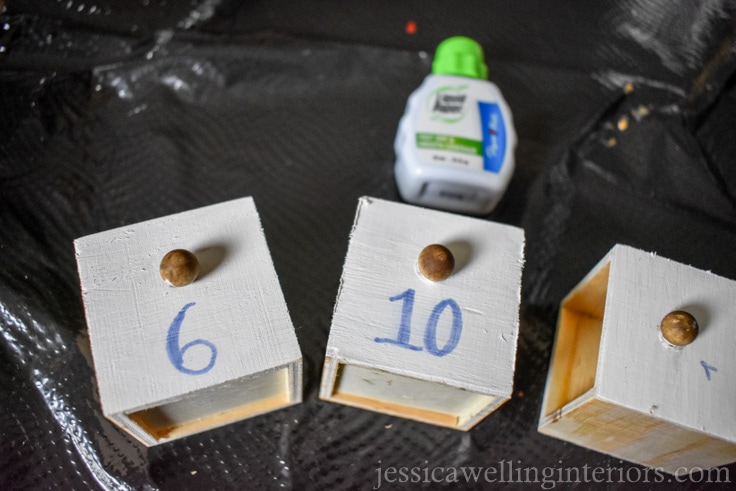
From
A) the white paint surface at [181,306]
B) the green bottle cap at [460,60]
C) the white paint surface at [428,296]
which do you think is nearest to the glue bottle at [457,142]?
the green bottle cap at [460,60]

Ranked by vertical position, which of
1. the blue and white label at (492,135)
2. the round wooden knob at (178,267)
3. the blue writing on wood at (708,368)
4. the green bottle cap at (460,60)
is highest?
the green bottle cap at (460,60)

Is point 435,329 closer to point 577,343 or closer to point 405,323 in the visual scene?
point 405,323

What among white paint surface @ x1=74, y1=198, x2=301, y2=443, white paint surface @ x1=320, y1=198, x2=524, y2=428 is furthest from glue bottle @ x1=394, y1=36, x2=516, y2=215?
white paint surface @ x1=74, y1=198, x2=301, y2=443

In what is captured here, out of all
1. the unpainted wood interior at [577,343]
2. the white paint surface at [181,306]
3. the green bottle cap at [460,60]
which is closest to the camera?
the white paint surface at [181,306]

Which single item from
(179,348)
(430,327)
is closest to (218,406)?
(179,348)

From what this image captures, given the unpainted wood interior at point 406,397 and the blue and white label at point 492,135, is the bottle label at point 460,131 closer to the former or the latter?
the blue and white label at point 492,135

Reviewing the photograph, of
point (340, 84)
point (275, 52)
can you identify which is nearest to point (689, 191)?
point (340, 84)
